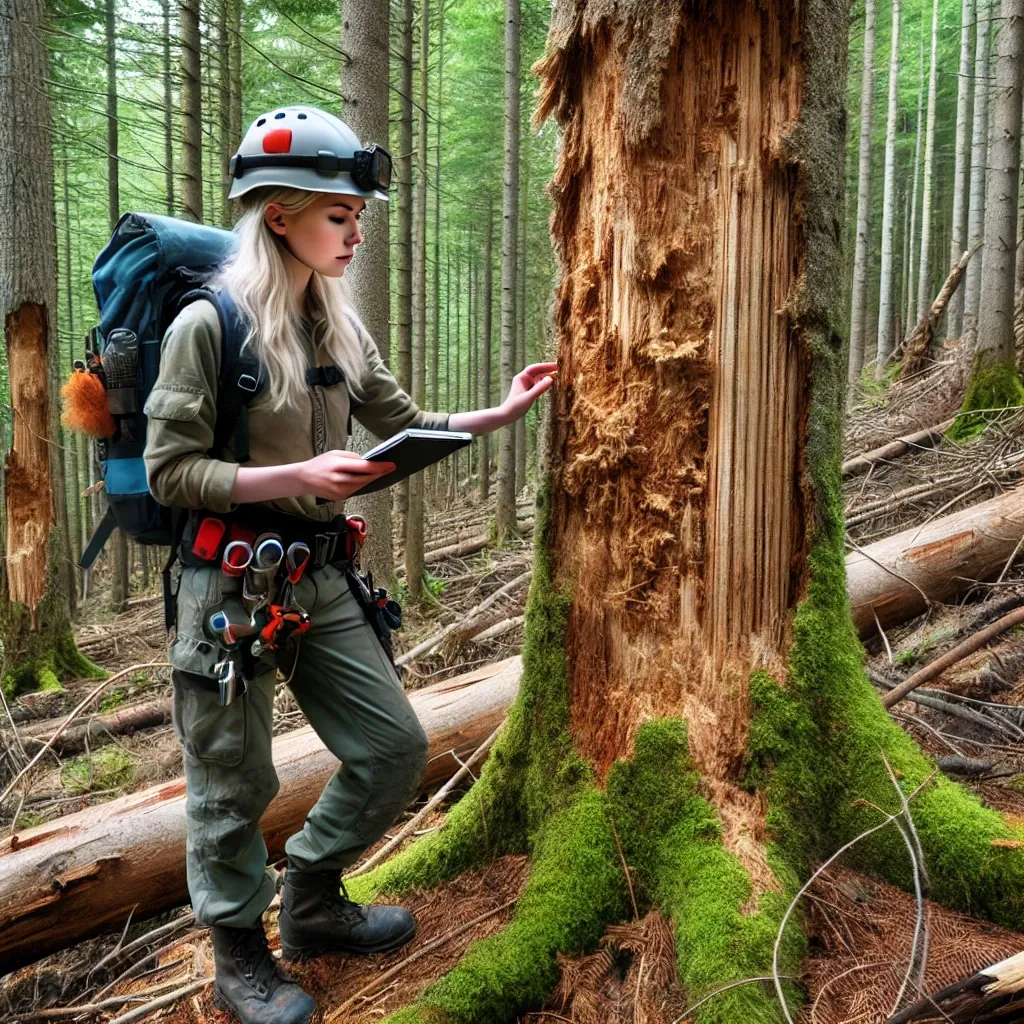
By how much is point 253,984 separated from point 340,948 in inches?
12.9

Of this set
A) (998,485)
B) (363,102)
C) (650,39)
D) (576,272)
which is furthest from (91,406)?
(998,485)

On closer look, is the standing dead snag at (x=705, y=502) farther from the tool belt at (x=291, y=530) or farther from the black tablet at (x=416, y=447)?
the tool belt at (x=291, y=530)

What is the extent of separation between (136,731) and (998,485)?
7316 mm

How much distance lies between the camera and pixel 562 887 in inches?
102

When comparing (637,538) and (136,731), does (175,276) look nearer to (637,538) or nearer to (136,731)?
(637,538)

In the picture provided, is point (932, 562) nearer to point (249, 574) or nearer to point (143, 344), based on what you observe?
point (249, 574)

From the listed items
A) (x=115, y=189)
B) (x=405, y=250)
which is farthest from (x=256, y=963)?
(x=115, y=189)

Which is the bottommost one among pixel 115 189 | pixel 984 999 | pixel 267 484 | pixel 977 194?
pixel 984 999

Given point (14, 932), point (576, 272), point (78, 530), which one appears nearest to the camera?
point (576, 272)

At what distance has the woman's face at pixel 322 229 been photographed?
250 cm

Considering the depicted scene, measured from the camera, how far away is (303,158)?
2424mm

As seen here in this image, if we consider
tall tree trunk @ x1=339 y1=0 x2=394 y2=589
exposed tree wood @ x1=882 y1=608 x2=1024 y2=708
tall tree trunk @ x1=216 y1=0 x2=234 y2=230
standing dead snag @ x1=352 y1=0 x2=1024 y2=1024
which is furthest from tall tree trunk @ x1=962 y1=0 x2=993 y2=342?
standing dead snag @ x1=352 y1=0 x2=1024 y2=1024

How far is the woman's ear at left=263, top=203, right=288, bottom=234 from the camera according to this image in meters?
2.49

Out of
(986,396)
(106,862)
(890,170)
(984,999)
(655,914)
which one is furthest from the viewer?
(890,170)
